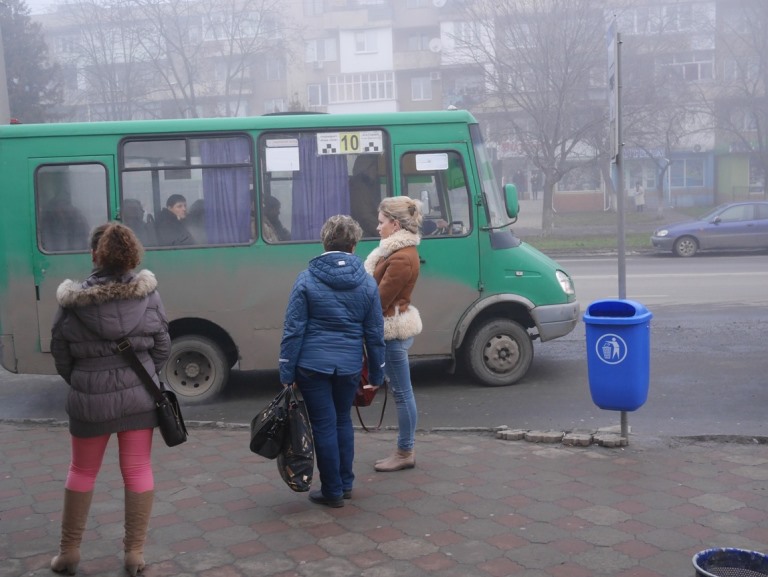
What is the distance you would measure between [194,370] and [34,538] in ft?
13.0

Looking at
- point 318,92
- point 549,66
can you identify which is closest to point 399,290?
point 549,66

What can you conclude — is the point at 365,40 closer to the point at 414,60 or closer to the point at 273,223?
the point at 414,60

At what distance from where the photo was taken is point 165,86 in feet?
155

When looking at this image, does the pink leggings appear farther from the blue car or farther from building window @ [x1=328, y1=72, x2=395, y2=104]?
building window @ [x1=328, y1=72, x2=395, y2=104]

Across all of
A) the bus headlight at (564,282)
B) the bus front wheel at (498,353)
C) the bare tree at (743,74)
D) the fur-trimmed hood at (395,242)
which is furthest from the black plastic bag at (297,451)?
the bare tree at (743,74)

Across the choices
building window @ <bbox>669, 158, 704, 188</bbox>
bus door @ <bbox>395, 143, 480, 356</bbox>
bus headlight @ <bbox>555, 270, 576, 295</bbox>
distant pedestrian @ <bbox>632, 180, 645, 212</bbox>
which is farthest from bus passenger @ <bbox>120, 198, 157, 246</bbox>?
building window @ <bbox>669, 158, 704, 188</bbox>

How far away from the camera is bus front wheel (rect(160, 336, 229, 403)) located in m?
8.84

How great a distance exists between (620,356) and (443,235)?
3186 millimetres

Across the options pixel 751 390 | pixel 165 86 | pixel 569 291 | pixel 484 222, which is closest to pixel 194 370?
pixel 484 222

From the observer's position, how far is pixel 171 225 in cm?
879

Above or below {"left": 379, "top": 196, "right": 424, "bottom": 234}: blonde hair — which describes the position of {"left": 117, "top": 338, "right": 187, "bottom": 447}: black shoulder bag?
below

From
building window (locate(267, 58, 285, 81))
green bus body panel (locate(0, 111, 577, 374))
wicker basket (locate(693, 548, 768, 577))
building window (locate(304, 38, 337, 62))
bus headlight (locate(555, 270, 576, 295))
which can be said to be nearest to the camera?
wicker basket (locate(693, 548, 768, 577))

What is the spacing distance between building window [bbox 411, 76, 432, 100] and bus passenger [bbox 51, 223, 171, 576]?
208 feet

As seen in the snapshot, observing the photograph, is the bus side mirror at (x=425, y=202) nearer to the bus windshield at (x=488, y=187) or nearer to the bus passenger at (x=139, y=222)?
the bus windshield at (x=488, y=187)
